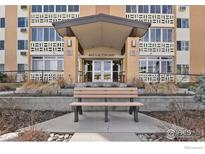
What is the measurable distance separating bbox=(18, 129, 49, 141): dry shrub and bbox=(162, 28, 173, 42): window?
70.7 feet

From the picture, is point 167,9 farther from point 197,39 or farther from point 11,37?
point 11,37

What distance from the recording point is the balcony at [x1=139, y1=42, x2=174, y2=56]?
24562 mm

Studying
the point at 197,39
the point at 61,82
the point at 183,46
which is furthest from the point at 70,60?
the point at 197,39

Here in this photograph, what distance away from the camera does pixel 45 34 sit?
26.0m

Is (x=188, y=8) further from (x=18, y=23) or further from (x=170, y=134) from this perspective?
(x=170, y=134)

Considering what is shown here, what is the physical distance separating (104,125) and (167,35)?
20374 millimetres

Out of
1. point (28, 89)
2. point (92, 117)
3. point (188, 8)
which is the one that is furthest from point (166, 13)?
point (92, 117)

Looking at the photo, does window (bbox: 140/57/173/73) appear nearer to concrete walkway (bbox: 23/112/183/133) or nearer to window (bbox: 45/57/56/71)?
window (bbox: 45/57/56/71)

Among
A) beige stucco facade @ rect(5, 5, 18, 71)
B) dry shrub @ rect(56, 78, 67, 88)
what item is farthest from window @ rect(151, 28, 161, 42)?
dry shrub @ rect(56, 78, 67, 88)

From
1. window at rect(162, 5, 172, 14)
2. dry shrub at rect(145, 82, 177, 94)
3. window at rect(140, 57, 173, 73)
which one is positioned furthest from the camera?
window at rect(162, 5, 172, 14)

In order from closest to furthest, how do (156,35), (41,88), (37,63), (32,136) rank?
1. (32,136)
2. (41,88)
3. (156,35)
4. (37,63)

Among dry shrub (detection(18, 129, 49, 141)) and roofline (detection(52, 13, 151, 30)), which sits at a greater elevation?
roofline (detection(52, 13, 151, 30))

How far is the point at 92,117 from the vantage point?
8039mm
